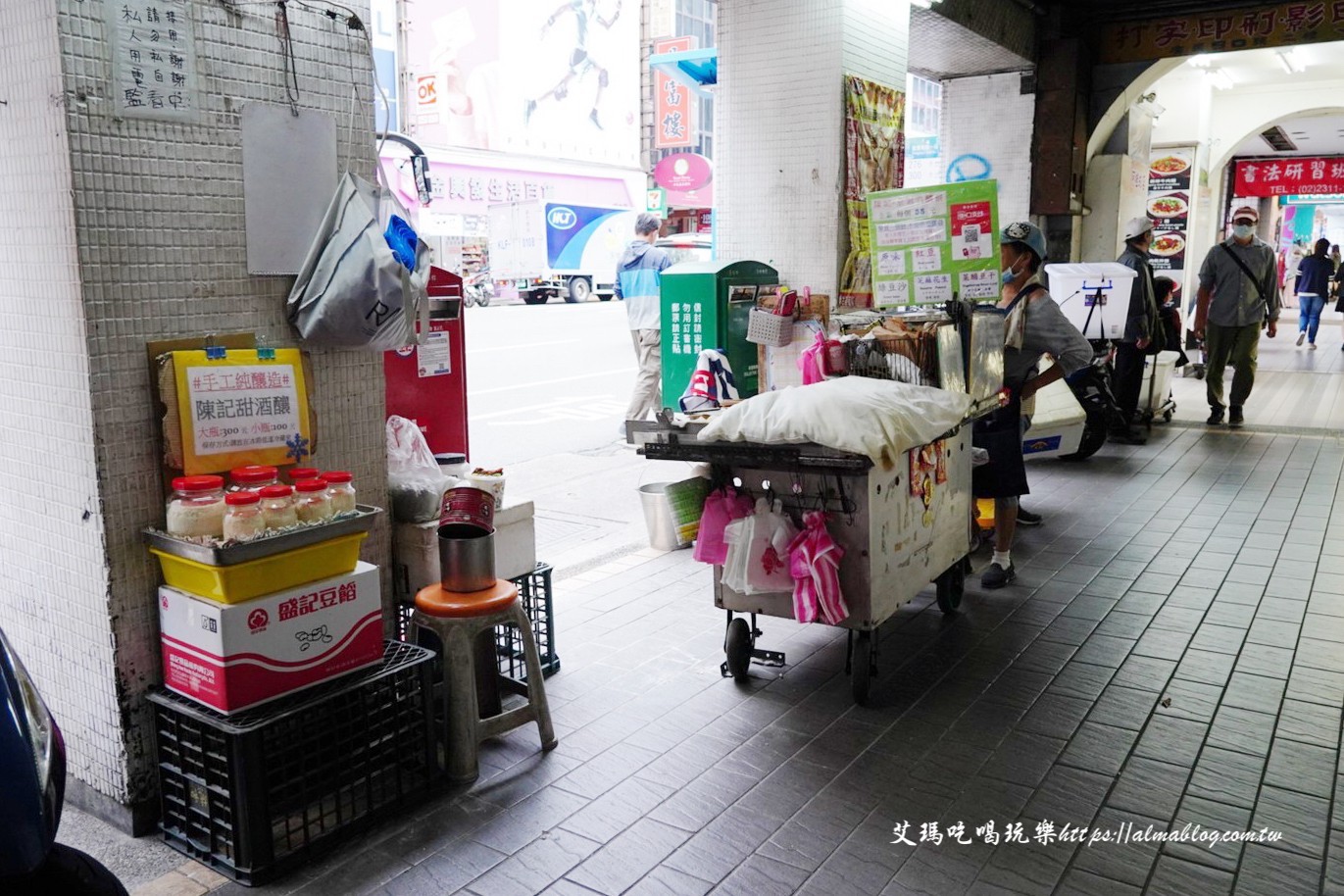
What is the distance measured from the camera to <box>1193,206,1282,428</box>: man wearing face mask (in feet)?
30.6

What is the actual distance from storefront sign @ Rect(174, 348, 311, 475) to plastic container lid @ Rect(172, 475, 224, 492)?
3.6 inches

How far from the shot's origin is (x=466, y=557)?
3.31 metres

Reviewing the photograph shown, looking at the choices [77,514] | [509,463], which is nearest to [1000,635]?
[77,514]

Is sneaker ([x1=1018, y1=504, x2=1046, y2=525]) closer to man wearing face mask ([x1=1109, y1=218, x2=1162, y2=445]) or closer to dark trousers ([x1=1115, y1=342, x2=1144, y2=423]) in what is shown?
man wearing face mask ([x1=1109, y1=218, x2=1162, y2=445])

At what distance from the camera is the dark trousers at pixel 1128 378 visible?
913cm

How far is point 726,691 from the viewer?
3.97 metres

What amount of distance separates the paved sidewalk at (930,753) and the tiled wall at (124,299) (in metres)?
0.78

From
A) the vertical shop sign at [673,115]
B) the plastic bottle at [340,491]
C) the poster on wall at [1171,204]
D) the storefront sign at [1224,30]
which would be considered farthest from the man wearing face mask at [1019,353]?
the vertical shop sign at [673,115]

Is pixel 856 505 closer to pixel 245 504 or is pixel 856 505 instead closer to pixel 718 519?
pixel 718 519

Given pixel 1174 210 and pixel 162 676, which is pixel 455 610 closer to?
pixel 162 676

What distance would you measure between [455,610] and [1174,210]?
14.5 metres

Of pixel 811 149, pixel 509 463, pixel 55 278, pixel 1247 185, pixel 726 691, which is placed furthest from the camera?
pixel 1247 185

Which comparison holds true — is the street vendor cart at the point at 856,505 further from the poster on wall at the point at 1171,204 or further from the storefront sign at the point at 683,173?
the storefront sign at the point at 683,173

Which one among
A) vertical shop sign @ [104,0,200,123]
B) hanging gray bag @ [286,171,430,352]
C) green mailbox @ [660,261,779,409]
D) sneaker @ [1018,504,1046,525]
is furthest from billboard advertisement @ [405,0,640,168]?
vertical shop sign @ [104,0,200,123]
